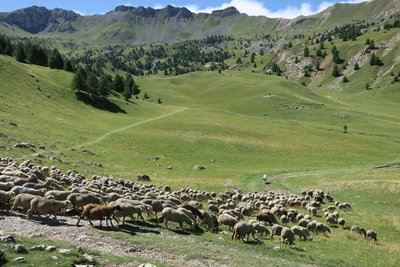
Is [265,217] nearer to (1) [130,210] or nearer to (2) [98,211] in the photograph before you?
(1) [130,210]

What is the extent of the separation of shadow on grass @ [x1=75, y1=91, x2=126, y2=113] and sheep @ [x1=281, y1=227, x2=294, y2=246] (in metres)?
90.0

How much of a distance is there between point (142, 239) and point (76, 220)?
4636 millimetres

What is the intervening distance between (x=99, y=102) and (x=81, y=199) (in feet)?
297

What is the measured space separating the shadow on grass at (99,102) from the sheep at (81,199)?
8586cm

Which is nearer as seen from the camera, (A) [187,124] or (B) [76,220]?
(B) [76,220]

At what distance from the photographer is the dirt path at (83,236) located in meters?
18.6

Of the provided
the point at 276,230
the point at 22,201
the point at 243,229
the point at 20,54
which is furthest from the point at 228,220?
the point at 20,54

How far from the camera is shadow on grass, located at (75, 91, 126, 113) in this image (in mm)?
108250

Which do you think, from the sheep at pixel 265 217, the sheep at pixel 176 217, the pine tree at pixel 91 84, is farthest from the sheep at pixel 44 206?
the pine tree at pixel 91 84

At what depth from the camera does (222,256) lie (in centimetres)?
1967

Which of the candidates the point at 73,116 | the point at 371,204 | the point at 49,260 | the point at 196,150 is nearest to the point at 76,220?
the point at 49,260

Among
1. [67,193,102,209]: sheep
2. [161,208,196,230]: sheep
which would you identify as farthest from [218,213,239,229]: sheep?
[67,193,102,209]: sheep

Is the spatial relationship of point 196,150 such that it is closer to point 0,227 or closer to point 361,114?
point 0,227

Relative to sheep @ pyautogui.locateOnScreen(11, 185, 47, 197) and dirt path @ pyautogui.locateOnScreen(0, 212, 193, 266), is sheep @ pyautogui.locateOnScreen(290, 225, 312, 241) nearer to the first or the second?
dirt path @ pyautogui.locateOnScreen(0, 212, 193, 266)
